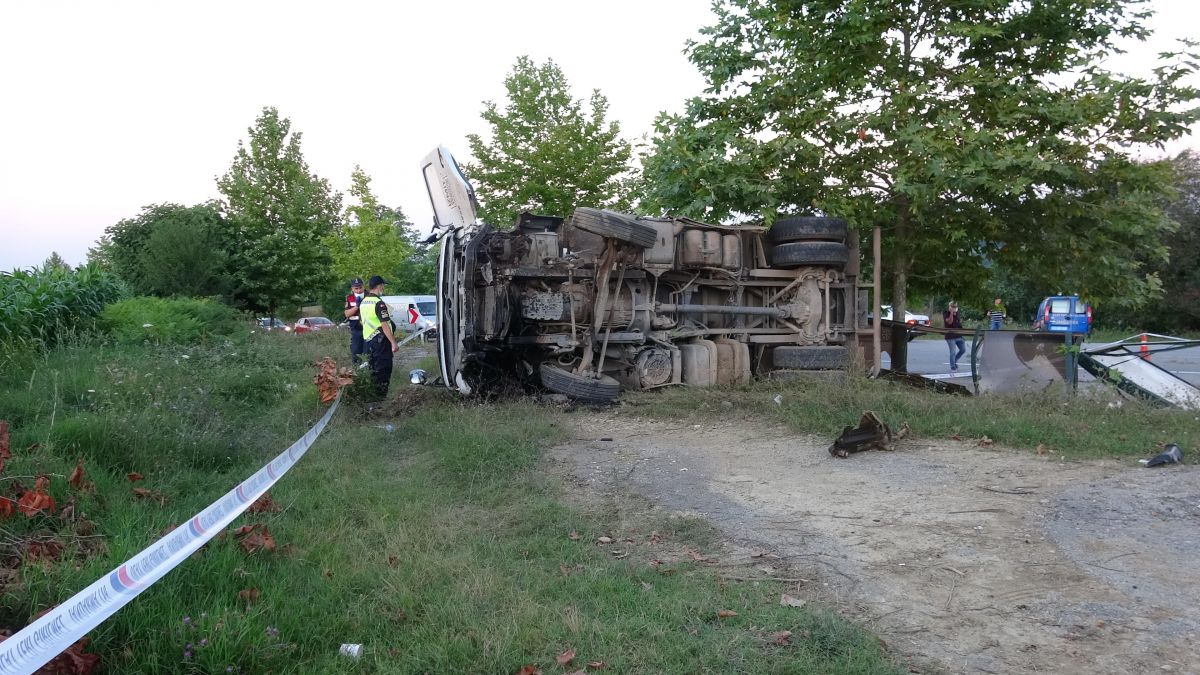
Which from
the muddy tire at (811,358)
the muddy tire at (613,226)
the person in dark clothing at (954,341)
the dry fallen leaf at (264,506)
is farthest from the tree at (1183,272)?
the dry fallen leaf at (264,506)


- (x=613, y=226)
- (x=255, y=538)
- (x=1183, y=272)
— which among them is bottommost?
(x=255, y=538)

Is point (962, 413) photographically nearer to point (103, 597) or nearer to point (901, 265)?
point (901, 265)

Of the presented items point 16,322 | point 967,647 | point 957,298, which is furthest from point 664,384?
point 16,322

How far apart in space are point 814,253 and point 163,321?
399 inches

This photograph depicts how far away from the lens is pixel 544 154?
78.9 feet

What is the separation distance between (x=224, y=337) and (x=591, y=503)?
1156 centimetres

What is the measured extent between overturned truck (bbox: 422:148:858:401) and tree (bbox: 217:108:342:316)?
22.6 m

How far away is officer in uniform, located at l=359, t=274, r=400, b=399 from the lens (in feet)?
33.2

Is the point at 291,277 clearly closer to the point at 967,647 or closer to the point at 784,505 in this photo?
the point at 784,505

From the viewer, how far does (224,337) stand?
592 inches

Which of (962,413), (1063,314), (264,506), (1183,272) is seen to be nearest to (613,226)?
(962,413)

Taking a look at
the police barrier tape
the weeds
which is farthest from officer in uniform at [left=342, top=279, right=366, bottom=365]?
the police barrier tape

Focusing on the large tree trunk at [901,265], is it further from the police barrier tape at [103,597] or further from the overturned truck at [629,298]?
the police barrier tape at [103,597]

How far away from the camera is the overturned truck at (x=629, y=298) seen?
926cm
